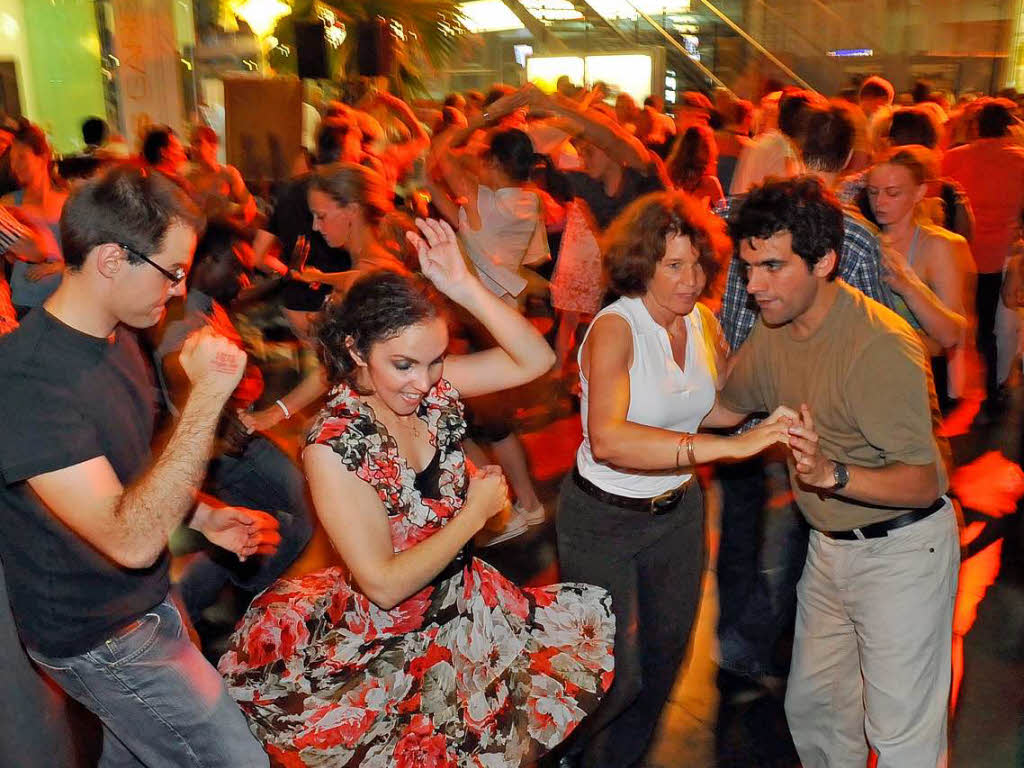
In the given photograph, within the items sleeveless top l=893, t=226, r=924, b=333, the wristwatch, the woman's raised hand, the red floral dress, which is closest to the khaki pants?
the wristwatch

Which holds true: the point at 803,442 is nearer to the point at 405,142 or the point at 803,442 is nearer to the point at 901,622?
the point at 901,622

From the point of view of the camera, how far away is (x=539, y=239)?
17.4ft

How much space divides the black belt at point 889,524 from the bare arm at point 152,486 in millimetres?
1657

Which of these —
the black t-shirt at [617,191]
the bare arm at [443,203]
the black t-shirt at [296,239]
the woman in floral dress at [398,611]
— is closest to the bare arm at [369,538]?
the woman in floral dress at [398,611]

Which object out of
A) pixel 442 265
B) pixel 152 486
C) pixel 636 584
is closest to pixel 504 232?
pixel 442 265

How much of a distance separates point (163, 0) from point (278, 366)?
3756 millimetres

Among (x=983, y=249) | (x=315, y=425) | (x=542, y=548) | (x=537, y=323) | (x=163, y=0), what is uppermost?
(x=163, y=0)

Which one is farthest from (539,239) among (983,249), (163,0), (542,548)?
(163,0)

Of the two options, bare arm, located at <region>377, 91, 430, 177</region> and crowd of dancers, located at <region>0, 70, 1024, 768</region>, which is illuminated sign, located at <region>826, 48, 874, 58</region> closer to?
bare arm, located at <region>377, 91, 430, 177</region>

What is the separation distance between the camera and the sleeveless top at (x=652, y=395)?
280cm

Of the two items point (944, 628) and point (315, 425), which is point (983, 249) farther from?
point (315, 425)

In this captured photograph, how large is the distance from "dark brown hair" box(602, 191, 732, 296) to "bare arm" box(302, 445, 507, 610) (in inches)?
36.9

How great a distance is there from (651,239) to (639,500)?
0.76m

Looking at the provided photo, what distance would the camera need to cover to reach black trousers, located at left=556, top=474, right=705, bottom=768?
2.88m
